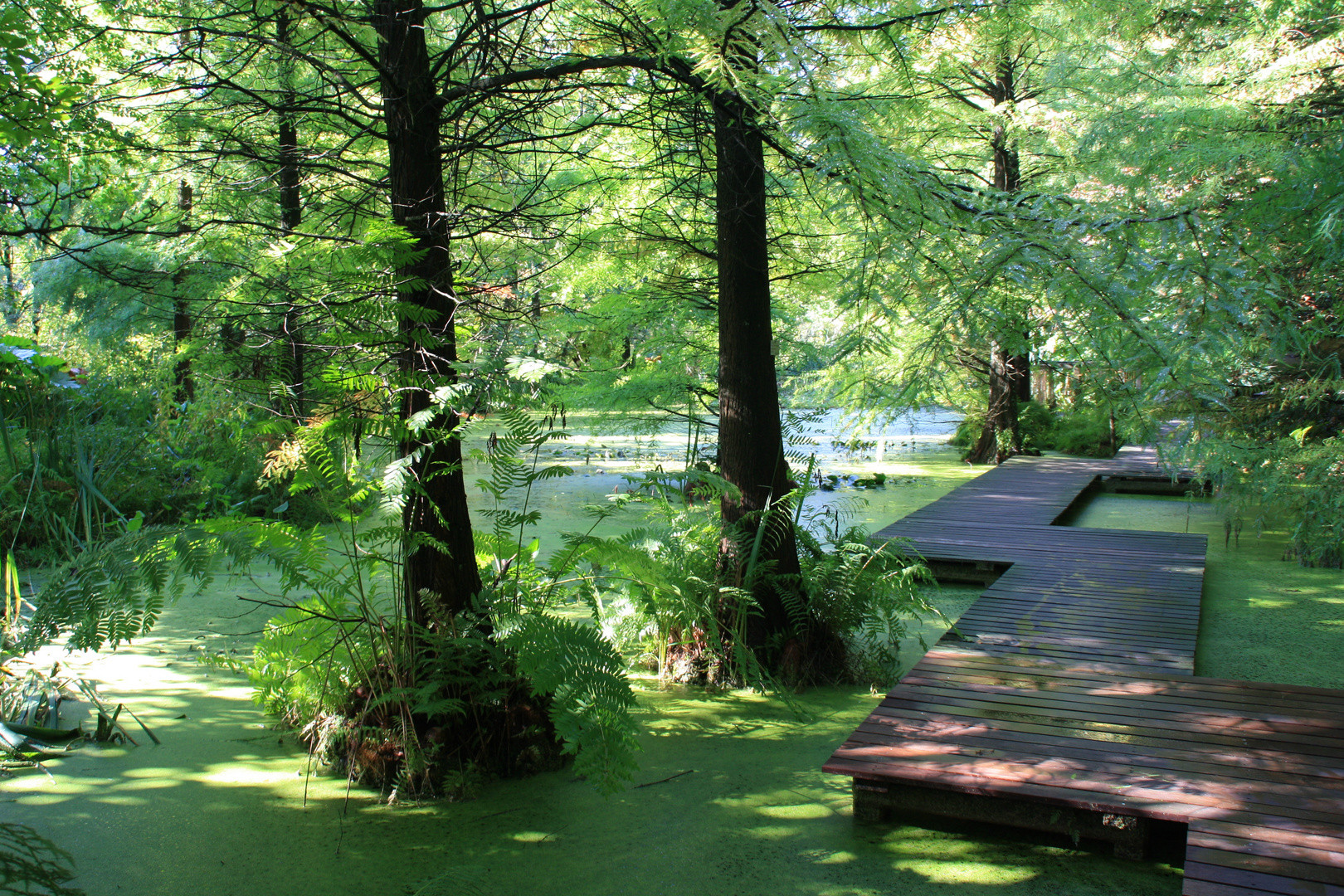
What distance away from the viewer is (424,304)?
3236 mm

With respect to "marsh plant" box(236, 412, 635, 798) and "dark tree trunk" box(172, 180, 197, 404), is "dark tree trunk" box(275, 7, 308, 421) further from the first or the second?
"dark tree trunk" box(172, 180, 197, 404)

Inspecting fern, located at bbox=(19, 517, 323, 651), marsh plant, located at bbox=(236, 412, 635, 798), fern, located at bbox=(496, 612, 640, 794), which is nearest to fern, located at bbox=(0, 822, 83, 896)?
fern, located at bbox=(19, 517, 323, 651)

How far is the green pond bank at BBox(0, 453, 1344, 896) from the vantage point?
2471mm

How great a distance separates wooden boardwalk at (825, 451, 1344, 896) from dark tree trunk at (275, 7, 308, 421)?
86.6 inches

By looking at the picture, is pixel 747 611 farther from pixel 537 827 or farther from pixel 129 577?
pixel 129 577

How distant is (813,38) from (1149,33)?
16.8 ft

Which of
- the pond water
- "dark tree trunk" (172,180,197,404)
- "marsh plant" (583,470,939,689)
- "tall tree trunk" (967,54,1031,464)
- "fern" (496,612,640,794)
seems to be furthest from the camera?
"tall tree trunk" (967,54,1031,464)

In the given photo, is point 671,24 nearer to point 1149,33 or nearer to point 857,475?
point 1149,33

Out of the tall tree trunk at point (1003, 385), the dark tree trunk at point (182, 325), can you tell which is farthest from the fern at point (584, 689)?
the tall tree trunk at point (1003, 385)

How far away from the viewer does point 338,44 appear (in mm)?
4664

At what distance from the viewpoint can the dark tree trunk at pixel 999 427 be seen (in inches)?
463

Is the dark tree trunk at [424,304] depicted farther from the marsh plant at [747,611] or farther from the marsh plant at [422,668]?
the marsh plant at [747,611]

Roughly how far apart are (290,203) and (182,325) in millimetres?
5448

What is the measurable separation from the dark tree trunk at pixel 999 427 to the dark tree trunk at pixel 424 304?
9624 mm
